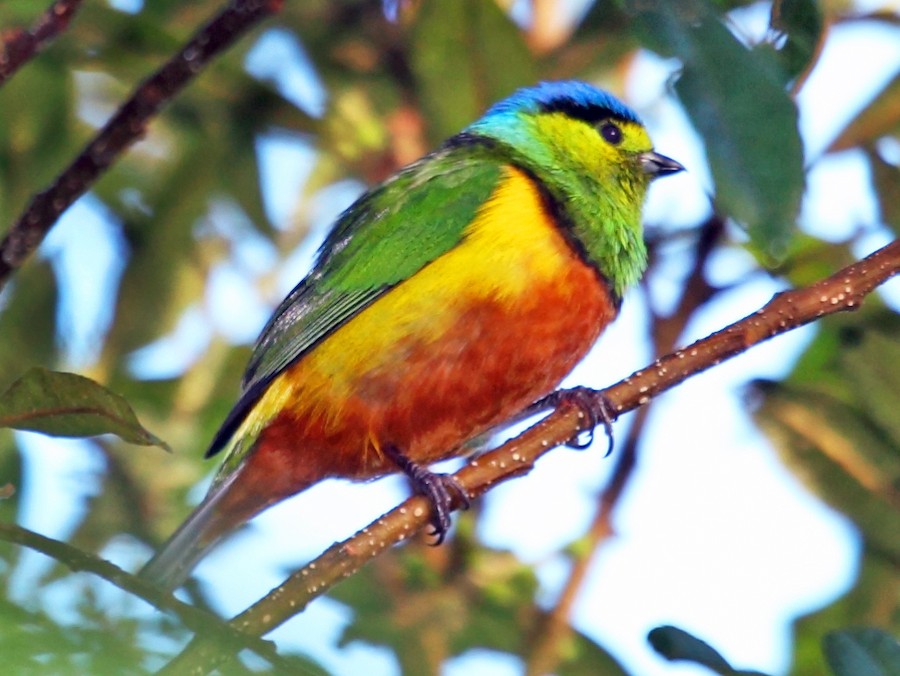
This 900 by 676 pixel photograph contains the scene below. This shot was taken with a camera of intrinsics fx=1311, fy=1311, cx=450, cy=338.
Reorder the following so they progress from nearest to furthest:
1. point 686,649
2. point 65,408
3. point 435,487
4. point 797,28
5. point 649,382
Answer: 1. point 686,649
2. point 65,408
3. point 797,28
4. point 649,382
5. point 435,487

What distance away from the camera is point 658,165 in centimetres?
389

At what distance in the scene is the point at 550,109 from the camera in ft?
13.2

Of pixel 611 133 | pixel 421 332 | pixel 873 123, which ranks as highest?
pixel 611 133

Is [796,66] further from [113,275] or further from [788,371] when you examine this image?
[113,275]

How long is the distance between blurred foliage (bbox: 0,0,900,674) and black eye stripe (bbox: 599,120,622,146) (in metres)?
0.24

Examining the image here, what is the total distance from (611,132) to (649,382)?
1809 millimetres

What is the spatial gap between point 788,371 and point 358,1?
1698mm

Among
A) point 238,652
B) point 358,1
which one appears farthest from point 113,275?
point 238,652

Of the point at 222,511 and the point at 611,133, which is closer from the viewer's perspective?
the point at 222,511

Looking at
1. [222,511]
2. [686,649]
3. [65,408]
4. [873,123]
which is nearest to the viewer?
A: [686,649]

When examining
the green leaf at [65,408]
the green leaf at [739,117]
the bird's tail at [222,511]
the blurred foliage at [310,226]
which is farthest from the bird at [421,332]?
the green leaf at [739,117]

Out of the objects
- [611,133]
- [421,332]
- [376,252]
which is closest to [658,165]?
[611,133]

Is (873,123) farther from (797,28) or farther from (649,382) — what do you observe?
(649,382)

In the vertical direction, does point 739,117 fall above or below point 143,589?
above
